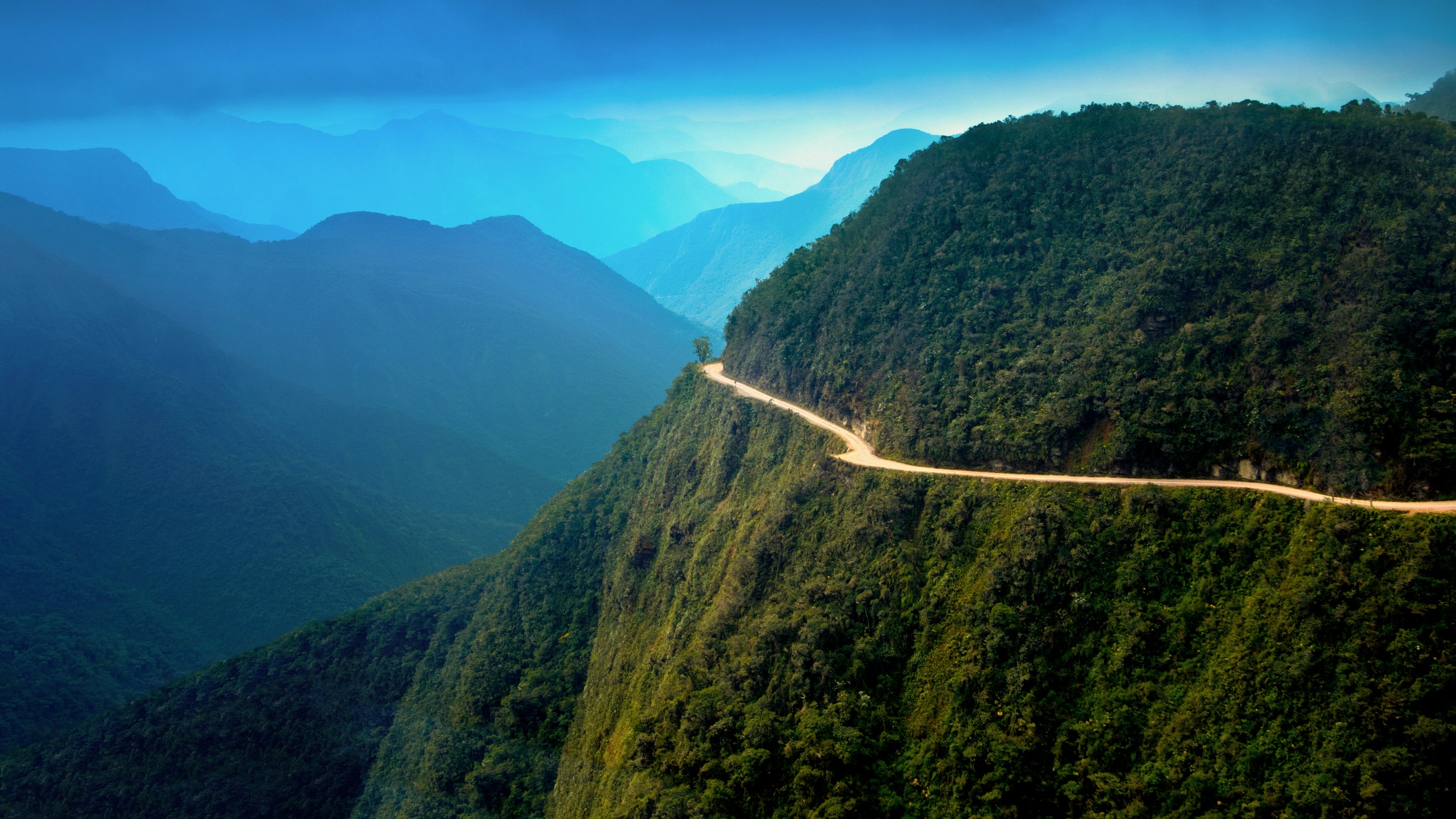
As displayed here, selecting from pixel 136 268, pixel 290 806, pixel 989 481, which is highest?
pixel 136 268

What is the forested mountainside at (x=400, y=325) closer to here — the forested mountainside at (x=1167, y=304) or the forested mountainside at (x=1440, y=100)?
the forested mountainside at (x=1167, y=304)

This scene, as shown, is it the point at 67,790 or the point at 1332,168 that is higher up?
the point at 1332,168

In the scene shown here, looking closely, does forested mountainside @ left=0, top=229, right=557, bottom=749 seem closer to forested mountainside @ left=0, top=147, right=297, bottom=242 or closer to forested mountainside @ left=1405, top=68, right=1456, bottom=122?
forested mountainside @ left=1405, top=68, right=1456, bottom=122

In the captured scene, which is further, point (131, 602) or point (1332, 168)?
point (131, 602)

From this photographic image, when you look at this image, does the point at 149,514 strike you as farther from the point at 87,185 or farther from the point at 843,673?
the point at 87,185

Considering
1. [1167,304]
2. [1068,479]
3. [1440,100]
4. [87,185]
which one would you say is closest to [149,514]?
[1068,479]

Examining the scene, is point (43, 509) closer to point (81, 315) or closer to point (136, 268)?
point (81, 315)

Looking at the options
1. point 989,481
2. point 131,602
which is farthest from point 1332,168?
point 131,602
